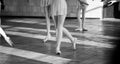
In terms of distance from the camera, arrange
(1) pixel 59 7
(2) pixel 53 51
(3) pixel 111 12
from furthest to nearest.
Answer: (3) pixel 111 12 → (2) pixel 53 51 → (1) pixel 59 7

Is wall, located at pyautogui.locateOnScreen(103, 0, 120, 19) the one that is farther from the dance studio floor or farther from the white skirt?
the white skirt

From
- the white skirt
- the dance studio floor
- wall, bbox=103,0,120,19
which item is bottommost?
the dance studio floor

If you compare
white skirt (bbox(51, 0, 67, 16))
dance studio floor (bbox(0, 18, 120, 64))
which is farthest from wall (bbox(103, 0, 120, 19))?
white skirt (bbox(51, 0, 67, 16))

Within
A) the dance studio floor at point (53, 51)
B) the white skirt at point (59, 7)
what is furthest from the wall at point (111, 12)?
the white skirt at point (59, 7)

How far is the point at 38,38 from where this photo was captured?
6137 millimetres

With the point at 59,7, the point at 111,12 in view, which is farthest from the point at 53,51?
the point at 111,12

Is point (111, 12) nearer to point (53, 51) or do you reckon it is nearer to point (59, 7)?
point (53, 51)

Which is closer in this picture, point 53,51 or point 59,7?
point 59,7

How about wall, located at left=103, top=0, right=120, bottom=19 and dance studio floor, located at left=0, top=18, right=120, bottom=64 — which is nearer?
dance studio floor, located at left=0, top=18, right=120, bottom=64

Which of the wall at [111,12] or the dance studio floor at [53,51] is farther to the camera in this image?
the wall at [111,12]

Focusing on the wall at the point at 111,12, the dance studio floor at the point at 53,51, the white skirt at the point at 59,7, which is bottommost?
the dance studio floor at the point at 53,51

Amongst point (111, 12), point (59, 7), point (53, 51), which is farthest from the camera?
point (111, 12)

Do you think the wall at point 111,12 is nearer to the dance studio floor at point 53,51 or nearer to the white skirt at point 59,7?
the dance studio floor at point 53,51

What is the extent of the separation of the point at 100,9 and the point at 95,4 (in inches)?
12.2
